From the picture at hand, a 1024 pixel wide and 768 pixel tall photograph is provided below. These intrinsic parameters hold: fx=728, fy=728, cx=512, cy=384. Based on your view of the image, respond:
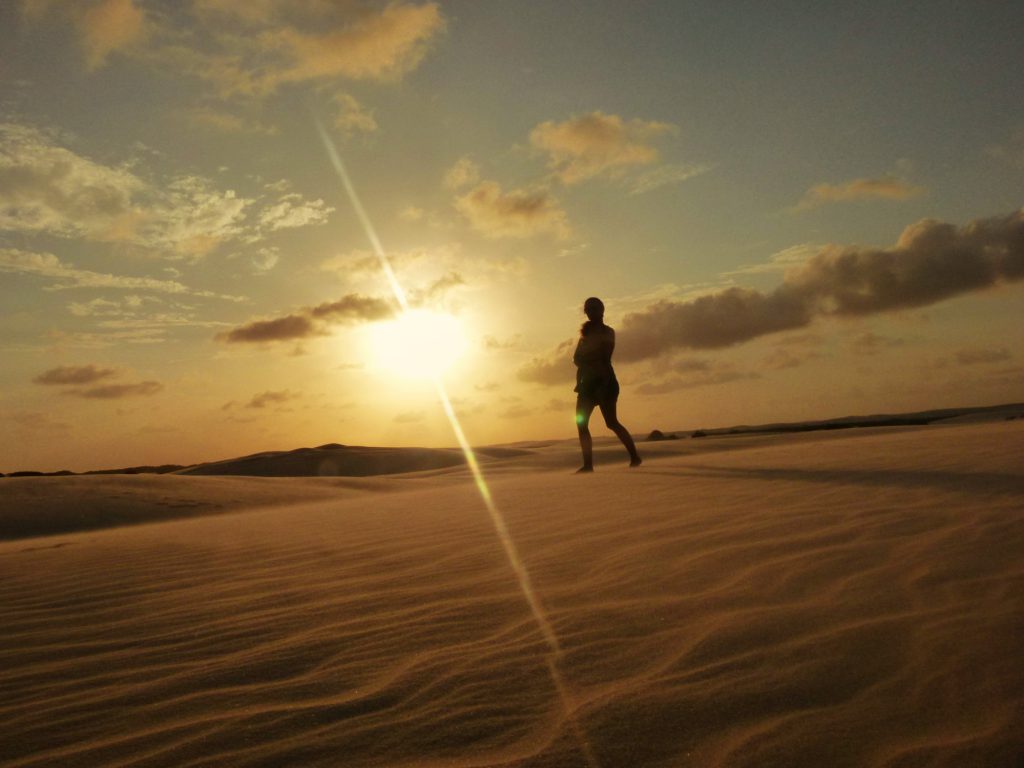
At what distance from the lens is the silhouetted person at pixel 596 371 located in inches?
368

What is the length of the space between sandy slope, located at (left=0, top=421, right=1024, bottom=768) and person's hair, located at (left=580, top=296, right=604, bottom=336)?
4.87 m

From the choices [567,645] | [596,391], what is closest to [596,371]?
[596,391]

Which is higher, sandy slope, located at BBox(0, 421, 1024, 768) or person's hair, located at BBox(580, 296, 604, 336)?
person's hair, located at BBox(580, 296, 604, 336)

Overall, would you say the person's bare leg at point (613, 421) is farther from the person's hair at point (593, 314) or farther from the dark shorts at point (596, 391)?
the person's hair at point (593, 314)

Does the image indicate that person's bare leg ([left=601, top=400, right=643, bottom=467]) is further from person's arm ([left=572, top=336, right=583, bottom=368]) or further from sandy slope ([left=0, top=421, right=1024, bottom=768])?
sandy slope ([left=0, top=421, right=1024, bottom=768])

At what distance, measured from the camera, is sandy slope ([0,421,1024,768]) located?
5.36ft

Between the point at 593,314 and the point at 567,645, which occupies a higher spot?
the point at 593,314

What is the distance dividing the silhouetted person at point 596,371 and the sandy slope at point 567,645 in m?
4.77

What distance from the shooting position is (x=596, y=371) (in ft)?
30.7

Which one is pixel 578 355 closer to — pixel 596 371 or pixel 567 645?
pixel 596 371

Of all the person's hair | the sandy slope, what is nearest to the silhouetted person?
the person's hair

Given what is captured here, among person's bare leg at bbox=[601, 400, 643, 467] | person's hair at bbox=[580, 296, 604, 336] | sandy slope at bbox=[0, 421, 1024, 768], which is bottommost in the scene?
sandy slope at bbox=[0, 421, 1024, 768]

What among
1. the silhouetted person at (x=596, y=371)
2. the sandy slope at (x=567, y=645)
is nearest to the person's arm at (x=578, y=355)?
the silhouetted person at (x=596, y=371)

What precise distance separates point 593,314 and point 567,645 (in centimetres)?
732
